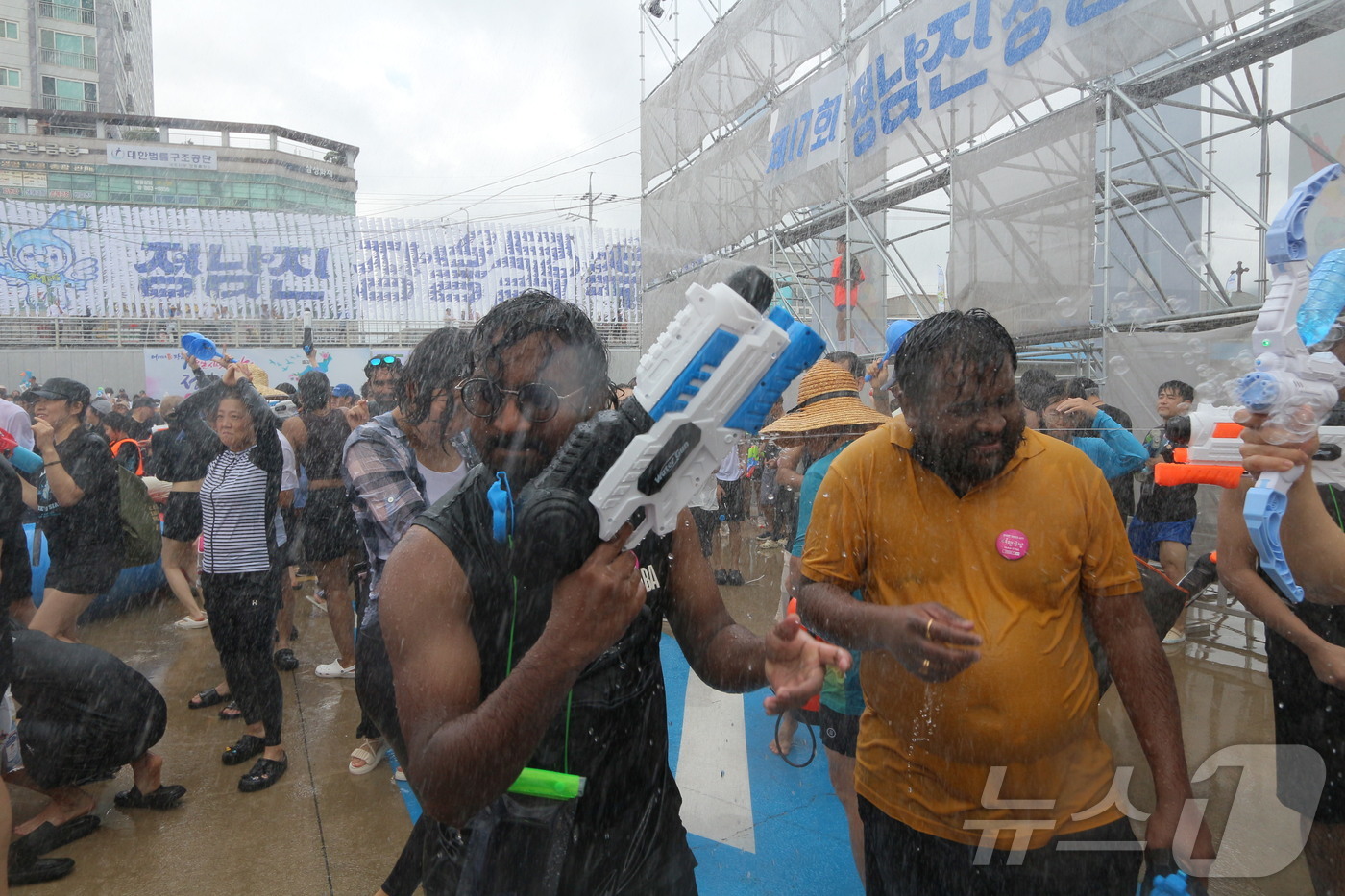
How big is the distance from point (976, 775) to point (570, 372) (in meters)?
1.17

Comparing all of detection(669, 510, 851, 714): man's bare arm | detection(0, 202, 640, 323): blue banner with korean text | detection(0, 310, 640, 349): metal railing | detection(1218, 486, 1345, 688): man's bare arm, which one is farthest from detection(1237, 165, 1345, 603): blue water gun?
detection(0, 310, 640, 349): metal railing

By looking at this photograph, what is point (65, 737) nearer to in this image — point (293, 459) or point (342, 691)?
point (342, 691)

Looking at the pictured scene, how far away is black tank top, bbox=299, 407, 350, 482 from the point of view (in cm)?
483

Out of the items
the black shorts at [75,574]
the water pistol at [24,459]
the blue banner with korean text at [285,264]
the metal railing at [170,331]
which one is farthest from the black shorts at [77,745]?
the metal railing at [170,331]

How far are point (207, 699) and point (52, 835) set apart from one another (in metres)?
1.37

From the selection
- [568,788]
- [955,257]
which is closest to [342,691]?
[568,788]

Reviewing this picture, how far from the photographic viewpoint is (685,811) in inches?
127

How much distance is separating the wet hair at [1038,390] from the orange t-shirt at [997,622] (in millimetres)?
2040

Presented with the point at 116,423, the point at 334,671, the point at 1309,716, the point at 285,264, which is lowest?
the point at 334,671

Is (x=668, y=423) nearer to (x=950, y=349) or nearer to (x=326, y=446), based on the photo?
(x=950, y=349)

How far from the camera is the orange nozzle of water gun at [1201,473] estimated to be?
5.02ft

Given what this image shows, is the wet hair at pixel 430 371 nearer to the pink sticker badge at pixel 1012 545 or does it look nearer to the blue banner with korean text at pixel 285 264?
the pink sticker badge at pixel 1012 545

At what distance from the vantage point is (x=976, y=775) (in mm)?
1557

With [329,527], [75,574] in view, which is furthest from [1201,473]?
[75,574]
